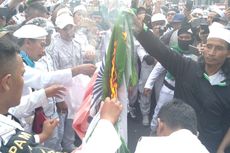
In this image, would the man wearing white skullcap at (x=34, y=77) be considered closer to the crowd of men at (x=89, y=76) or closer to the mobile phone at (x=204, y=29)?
the crowd of men at (x=89, y=76)

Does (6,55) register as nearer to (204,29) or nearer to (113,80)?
(113,80)

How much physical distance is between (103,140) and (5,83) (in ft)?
1.86

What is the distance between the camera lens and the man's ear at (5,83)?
1780mm

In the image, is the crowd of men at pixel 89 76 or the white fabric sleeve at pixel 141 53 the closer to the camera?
the crowd of men at pixel 89 76

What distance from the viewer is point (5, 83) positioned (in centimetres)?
179

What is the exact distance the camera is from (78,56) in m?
5.00

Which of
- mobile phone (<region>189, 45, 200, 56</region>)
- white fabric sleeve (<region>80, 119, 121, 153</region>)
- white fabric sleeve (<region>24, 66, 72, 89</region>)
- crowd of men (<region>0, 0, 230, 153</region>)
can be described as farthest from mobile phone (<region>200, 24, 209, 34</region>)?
white fabric sleeve (<region>80, 119, 121, 153</region>)

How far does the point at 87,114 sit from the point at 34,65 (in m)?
1.36

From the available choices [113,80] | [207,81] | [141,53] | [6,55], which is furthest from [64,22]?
[6,55]

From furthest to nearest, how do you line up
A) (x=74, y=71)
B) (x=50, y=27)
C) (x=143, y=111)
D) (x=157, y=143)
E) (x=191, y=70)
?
(x=143, y=111) < (x=50, y=27) < (x=74, y=71) < (x=191, y=70) < (x=157, y=143)

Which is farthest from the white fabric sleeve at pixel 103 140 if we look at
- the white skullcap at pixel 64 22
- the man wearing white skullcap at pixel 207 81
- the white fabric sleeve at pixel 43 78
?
the white skullcap at pixel 64 22

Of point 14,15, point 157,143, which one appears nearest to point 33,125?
point 157,143

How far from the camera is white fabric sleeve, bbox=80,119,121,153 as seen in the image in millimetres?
1882

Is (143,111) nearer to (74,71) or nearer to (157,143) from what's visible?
(74,71)
